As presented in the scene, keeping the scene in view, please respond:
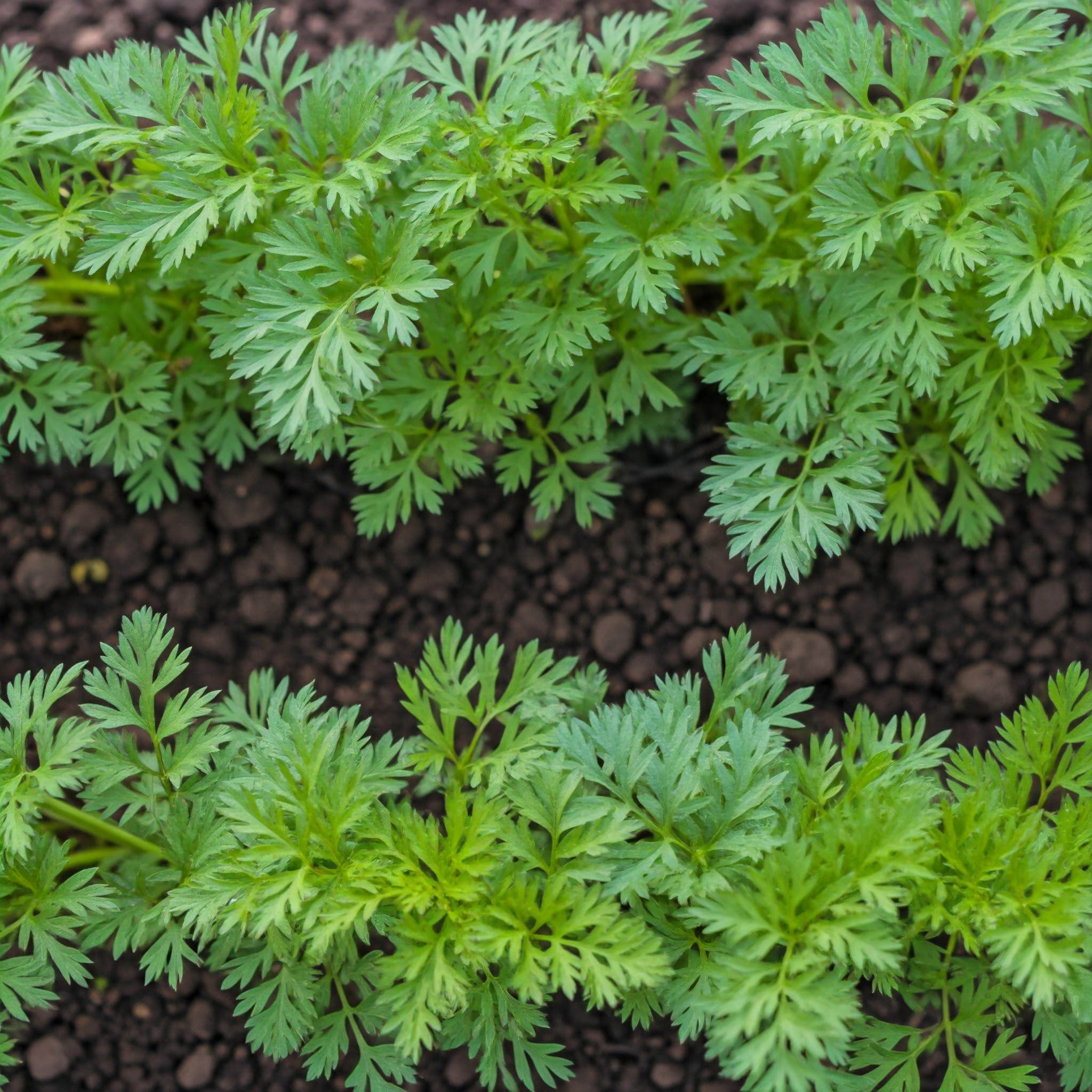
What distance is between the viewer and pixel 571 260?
243cm

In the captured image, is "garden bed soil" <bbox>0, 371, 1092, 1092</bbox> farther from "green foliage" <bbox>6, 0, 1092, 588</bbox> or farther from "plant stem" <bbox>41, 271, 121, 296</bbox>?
"plant stem" <bbox>41, 271, 121, 296</bbox>

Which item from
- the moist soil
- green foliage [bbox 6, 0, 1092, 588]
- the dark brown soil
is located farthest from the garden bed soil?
the dark brown soil

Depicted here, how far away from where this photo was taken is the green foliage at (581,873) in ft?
6.11

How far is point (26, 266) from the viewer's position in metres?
2.40

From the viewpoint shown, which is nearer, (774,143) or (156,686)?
(156,686)

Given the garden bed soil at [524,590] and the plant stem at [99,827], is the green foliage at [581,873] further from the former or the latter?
the garden bed soil at [524,590]

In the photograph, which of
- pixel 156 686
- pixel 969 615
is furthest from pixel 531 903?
pixel 969 615

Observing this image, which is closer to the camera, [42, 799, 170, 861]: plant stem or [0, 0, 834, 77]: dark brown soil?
[42, 799, 170, 861]: plant stem

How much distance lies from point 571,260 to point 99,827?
59.9 inches

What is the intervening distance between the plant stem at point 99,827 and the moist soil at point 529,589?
482 mm

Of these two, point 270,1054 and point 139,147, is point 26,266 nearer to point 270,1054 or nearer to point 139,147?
point 139,147

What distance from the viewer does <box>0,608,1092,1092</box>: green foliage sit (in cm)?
186

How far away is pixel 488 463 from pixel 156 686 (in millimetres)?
1041

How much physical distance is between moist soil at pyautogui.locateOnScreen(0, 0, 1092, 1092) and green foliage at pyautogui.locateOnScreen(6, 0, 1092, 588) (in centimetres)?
19
